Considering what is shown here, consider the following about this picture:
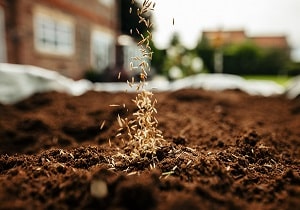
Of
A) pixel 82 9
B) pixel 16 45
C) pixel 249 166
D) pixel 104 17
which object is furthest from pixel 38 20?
pixel 249 166

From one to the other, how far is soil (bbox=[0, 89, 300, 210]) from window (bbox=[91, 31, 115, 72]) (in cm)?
1141

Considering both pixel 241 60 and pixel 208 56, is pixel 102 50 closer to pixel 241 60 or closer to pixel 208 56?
pixel 208 56

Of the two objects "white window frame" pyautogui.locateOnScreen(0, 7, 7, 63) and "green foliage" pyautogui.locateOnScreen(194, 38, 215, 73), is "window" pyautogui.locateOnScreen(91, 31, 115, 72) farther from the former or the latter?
"green foliage" pyautogui.locateOnScreen(194, 38, 215, 73)

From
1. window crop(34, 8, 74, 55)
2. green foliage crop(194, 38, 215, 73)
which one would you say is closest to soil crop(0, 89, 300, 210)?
window crop(34, 8, 74, 55)

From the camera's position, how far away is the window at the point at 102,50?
45.3 feet

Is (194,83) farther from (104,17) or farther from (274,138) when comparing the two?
(104,17)

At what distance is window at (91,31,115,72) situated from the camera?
13.8 metres

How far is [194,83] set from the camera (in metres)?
5.27

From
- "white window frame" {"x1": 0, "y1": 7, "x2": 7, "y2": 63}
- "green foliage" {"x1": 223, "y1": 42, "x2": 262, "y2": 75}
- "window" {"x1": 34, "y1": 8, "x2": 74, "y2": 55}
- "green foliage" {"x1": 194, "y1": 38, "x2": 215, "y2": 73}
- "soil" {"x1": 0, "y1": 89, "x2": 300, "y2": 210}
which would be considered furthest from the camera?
"green foliage" {"x1": 223, "y1": 42, "x2": 262, "y2": 75}

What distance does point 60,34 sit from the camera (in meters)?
10.9

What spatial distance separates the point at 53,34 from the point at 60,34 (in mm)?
581

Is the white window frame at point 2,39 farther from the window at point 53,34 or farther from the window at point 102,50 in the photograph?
the window at point 102,50

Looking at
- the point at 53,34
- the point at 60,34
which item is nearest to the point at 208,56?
the point at 60,34

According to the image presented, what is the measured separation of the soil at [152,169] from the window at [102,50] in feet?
37.4
